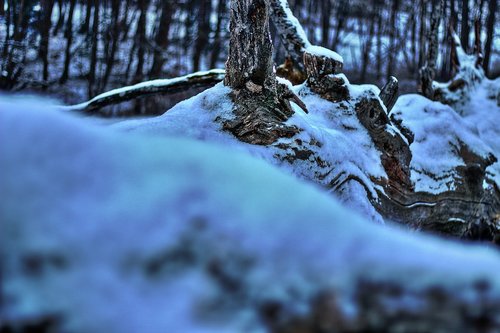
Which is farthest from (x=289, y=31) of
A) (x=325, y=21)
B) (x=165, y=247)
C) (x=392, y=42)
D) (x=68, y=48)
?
(x=392, y=42)

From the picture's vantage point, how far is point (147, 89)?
15.5 feet

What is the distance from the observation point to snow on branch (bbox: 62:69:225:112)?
4660 millimetres

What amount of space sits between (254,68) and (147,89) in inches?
55.4

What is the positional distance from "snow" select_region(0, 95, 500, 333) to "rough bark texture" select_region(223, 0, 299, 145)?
2.51 meters

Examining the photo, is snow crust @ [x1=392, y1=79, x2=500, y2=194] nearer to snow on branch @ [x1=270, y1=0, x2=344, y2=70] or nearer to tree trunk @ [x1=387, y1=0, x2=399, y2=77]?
snow on branch @ [x1=270, y1=0, x2=344, y2=70]

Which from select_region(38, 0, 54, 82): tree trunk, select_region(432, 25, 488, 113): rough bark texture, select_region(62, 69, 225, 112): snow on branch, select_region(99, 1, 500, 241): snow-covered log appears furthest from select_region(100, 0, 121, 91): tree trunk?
select_region(99, 1, 500, 241): snow-covered log

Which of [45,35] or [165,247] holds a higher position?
[45,35]

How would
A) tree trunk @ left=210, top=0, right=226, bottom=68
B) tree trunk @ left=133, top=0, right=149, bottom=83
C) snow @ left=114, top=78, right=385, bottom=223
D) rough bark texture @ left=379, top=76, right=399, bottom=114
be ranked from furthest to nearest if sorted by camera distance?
tree trunk @ left=210, top=0, right=226, bottom=68 < tree trunk @ left=133, top=0, right=149, bottom=83 < rough bark texture @ left=379, top=76, right=399, bottom=114 < snow @ left=114, top=78, right=385, bottom=223

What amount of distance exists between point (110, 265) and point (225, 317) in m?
0.24

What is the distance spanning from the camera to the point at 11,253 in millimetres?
1003

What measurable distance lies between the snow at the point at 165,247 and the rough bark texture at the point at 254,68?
8.25ft

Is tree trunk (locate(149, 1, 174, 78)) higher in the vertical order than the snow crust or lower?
higher

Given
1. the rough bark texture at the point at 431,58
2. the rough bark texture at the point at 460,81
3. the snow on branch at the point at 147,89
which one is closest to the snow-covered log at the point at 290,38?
the snow on branch at the point at 147,89

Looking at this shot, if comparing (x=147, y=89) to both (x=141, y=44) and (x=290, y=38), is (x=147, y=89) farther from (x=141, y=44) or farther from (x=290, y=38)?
(x=141, y=44)
